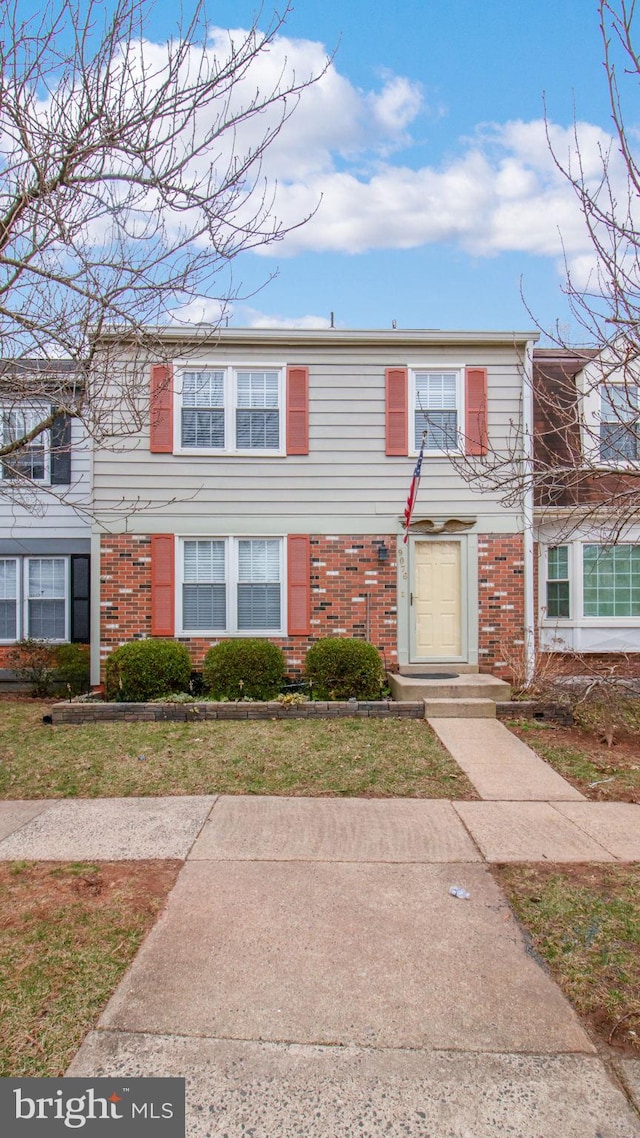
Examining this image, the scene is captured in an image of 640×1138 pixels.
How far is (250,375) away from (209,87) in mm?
6444

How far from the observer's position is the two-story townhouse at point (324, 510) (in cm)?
998

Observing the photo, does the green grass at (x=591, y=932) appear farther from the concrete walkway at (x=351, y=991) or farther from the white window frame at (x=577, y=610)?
the white window frame at (x=577, y=610)

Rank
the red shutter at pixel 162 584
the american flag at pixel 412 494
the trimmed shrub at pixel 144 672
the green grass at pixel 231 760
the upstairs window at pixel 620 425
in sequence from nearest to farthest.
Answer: the upstairs window at pixel 620 425
the green grass at pixel 231 760
the trimmed shrub at pixel 144 672
the american flag at pixel 412 494
the red shutter at pixel 162 584

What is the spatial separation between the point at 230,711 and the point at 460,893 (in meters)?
5.11

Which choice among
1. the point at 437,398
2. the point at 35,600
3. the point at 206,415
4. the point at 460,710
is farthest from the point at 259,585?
the point at 35,600

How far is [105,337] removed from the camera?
506cm

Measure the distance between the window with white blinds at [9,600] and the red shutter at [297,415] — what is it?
19.9 feet

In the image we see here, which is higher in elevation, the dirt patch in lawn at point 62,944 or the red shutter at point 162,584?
the red shutter at point 162,584

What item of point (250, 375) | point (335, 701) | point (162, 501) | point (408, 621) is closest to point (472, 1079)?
point (335, 701)

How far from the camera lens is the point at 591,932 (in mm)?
3352

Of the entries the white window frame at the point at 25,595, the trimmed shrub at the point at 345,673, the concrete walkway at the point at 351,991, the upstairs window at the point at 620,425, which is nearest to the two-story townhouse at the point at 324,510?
the trimmed shrub at the point at 345,673

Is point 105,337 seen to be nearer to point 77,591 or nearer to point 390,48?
point 390,48

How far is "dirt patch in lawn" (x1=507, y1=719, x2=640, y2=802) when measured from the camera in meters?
5.86

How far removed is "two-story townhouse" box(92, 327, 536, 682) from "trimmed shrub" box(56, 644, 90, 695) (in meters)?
1.68
